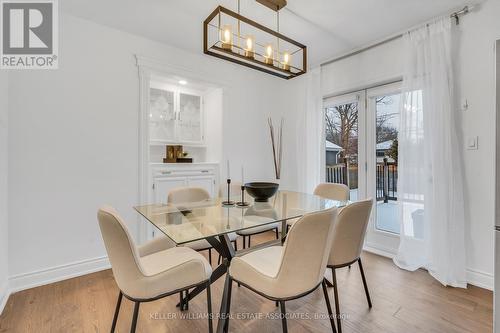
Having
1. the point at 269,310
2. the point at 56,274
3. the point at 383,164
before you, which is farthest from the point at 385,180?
the point at 56,274

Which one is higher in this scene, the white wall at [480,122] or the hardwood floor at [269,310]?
the white wall at [480,122]

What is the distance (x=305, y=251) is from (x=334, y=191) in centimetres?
154

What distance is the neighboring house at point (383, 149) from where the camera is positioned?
2.94m

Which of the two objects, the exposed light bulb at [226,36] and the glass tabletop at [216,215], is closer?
the glass tabletop at [216,215]

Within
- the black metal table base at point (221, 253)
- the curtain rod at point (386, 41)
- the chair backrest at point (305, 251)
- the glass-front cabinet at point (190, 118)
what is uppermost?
the curtain rod at point (386, 41)

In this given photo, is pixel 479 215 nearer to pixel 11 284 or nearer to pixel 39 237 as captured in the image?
pixel 39 237

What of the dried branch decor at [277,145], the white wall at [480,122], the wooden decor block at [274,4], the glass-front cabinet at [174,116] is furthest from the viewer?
the dried branch decor at [277,145]

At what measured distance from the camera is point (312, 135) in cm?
350

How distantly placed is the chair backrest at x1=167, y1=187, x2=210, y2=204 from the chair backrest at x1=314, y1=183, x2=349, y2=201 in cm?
128

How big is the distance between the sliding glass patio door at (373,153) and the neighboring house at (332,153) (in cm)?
2

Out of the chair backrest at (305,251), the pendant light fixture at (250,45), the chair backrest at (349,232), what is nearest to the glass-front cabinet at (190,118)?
the pendant light fixture at (250,45)

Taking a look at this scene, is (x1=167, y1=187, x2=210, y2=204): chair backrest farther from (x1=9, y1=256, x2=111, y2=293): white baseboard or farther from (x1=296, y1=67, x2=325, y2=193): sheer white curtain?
(x1=296, y1=67, x2=325, y2=193): sheer white curtain

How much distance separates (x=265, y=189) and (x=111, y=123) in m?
1.83

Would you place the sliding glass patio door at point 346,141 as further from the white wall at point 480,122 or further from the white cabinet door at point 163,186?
the white cabinet door at point 163,186
